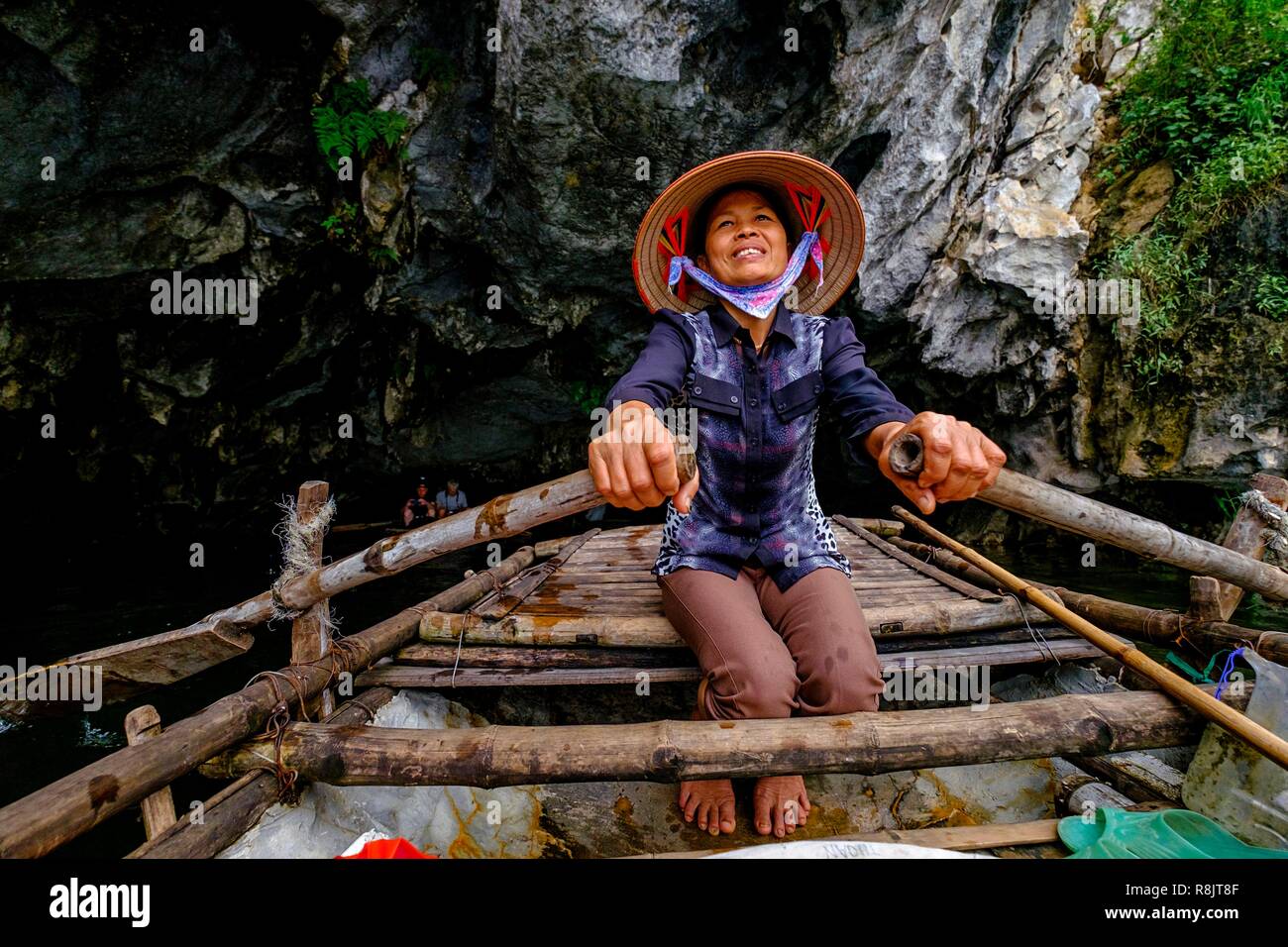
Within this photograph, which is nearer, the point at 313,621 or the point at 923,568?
the point at 313,621

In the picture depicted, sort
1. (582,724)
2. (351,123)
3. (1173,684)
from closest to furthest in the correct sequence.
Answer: (1173,684)
(582,724)
(351,123)

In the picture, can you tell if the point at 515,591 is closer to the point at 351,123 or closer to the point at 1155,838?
the point at 1155,838

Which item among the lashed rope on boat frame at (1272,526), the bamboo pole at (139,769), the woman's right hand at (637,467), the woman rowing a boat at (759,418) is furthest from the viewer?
the lashed rope on boat frame at (1272,526)

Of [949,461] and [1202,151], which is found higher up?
[1202,151]

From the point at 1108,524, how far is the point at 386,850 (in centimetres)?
234

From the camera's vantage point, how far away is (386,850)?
5.08 ft

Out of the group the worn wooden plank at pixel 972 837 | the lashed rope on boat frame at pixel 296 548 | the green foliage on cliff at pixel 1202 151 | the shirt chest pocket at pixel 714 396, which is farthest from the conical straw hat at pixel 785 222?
the green foliage on cliff at pixel 1202 151

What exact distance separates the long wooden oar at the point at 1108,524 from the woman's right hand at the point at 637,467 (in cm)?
63

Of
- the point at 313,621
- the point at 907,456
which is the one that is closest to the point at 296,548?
the point at 313,621

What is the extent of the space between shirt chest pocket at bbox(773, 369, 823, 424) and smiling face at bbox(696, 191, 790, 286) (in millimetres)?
417

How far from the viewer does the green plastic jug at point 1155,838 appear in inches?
63.8

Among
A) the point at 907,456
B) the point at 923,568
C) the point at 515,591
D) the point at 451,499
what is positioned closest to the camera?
the point at 907,456

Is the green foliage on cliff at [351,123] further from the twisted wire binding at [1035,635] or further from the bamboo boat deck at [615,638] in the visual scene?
the twisted wire binding at [1035,635]
